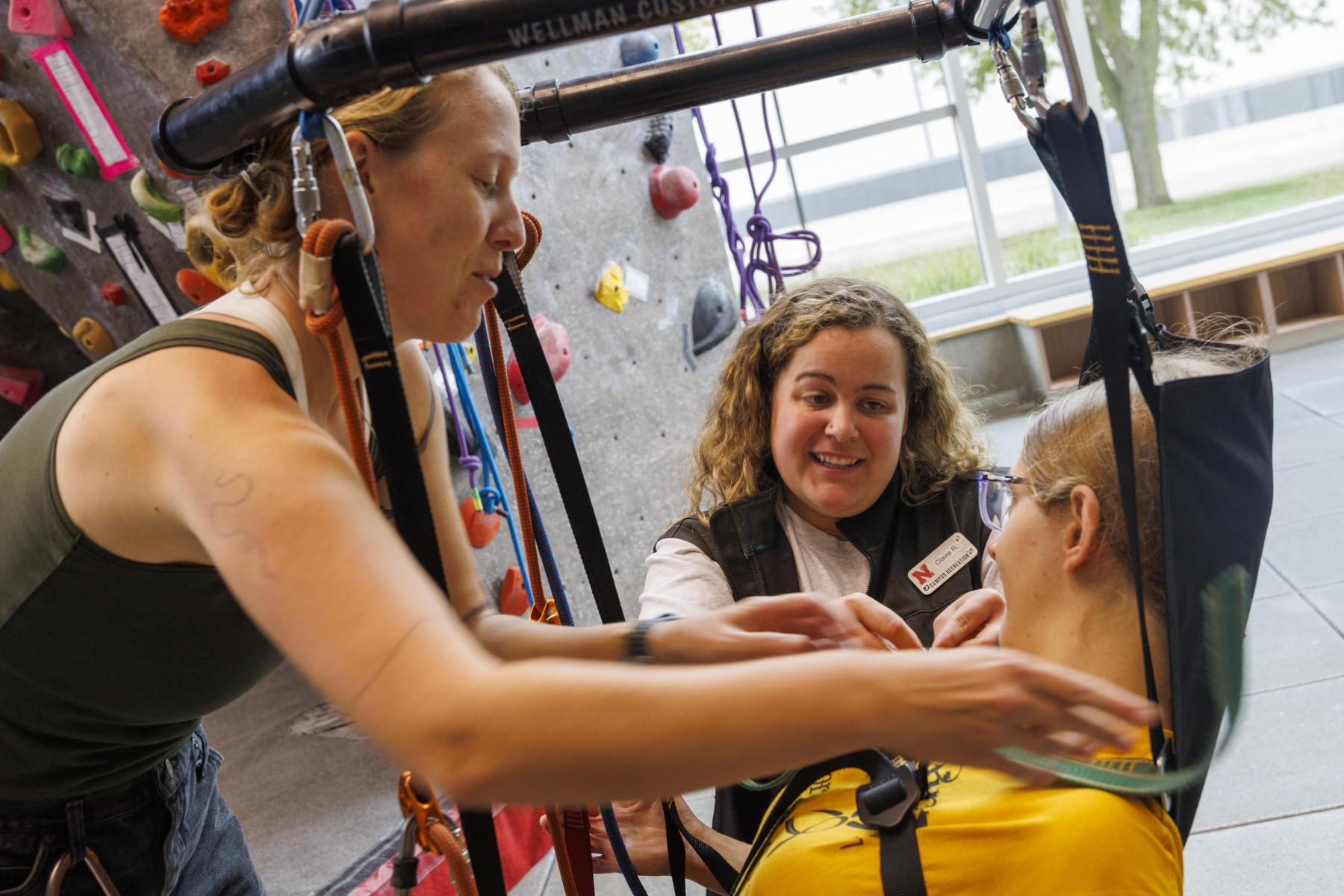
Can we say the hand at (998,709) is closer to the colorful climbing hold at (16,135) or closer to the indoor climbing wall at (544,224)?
the indoor climbing wall at (544,224)

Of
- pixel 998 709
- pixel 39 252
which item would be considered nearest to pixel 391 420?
pixel 998 709

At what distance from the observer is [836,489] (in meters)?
1.71

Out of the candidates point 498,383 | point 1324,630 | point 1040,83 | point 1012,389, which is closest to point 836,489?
point 498,383

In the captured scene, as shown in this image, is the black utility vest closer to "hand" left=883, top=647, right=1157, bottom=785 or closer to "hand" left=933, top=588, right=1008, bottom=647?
"hand" left=933, top=588, right=1008, bottom=647

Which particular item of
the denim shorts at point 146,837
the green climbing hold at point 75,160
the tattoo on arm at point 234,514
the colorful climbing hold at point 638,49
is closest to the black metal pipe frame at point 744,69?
the tattoo on arm at point 234,514

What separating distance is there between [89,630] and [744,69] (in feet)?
2.70

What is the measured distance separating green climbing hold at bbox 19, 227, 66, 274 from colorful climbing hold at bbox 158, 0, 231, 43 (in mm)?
968

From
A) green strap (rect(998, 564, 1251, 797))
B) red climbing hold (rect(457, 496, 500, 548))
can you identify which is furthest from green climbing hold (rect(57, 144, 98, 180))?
green strap (rect(998, 564, 1251, 797))

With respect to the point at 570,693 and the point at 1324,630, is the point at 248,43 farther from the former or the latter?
the point at 1324,630

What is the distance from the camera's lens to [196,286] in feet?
8.50

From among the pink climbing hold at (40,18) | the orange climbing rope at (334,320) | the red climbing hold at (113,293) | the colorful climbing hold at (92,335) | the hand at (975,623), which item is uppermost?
the pink climbing hold at (40,18)

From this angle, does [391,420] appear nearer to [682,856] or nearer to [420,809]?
[420,809]

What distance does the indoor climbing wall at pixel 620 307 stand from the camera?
9.64 ft

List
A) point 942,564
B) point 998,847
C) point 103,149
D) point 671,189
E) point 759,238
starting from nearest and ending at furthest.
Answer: point 998,847, point 942,564, point 759,238, point 103,149, point 671,189
